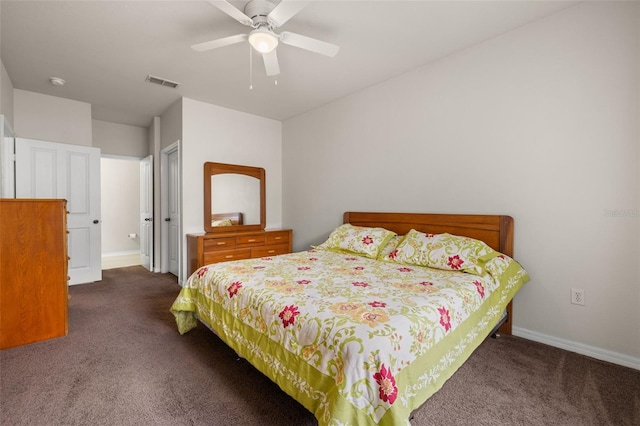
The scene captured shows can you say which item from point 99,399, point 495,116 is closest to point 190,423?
point 99,399

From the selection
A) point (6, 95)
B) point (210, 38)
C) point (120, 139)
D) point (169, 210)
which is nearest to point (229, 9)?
point (210, 38)

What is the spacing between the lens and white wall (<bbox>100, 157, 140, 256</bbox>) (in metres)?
6.16

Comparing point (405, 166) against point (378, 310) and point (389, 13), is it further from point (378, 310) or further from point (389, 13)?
point (378, 310)

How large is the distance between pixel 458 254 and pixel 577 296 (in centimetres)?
87

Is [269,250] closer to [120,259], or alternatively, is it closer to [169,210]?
[169,210]

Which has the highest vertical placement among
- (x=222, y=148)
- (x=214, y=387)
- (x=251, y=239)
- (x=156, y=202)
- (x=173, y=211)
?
(x=222, y=148)

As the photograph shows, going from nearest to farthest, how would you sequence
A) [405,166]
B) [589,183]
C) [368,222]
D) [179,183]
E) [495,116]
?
[589,183]
[495,116]
[405,166]
[368,222]
[179,183]

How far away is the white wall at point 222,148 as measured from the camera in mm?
3797

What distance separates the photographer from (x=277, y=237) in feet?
13.9

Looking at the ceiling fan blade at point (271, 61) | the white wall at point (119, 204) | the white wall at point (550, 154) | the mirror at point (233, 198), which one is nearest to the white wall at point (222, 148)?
the mirror at point (233, 198)

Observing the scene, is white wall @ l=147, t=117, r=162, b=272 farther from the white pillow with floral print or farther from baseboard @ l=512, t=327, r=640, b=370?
baseboard @ l=512, t=327, r=640, b=370

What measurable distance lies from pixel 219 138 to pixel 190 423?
3480mm

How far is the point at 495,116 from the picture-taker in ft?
8.07

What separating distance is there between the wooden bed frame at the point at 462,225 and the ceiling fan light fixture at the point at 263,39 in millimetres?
2012
